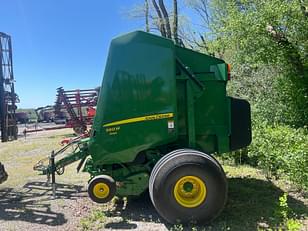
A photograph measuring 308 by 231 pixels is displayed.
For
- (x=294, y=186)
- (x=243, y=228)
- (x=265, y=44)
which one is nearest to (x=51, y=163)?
(x=243, y=228)

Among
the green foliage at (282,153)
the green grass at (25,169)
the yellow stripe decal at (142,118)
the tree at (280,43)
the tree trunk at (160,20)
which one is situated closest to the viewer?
the yellow stripe decal at (142,118)

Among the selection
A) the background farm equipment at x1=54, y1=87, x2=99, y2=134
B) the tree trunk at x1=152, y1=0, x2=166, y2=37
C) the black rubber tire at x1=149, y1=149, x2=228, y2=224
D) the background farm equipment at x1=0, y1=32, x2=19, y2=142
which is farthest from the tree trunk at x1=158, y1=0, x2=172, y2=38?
the black rubber tire at x1=149, y1=149, x2=228, y2=224

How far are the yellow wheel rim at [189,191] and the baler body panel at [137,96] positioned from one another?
25.9 inches

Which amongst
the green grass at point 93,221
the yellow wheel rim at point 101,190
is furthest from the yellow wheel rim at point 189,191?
the green grass at point 93,221

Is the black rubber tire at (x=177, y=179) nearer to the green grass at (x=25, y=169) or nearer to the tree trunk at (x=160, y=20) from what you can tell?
the green grass at (x=25, y=169)

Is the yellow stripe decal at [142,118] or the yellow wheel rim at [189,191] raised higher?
the yellow stripe decal at [142,118]

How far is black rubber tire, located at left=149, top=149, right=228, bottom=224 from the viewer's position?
4.29m

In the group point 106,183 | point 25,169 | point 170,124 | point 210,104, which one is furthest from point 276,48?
point 25,169

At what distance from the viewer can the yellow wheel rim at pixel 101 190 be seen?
186 inches

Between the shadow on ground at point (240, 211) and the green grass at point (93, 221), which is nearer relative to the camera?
the shadow on ground at point (240, 211)

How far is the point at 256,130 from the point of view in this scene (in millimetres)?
7645

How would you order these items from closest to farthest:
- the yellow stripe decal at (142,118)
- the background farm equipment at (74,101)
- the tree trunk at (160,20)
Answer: the yellow stripe decal at (142,118), the background farm equipment at (74,101), the tree trunk at (160,20)

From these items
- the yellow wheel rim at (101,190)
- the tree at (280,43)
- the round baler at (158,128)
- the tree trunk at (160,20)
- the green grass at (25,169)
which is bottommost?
the green grass at (25,169)

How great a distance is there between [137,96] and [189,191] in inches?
55.5
